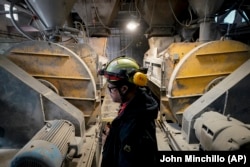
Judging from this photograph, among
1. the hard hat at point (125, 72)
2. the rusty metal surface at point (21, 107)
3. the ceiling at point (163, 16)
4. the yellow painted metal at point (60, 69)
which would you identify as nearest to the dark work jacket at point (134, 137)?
the hard hat at point (125, 72)

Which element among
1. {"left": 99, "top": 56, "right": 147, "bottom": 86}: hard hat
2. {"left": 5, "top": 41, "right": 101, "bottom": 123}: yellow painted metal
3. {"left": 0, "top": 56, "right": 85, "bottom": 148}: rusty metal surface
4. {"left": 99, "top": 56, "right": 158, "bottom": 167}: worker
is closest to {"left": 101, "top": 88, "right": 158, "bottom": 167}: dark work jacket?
{"left": 99, "top": 56, "right": 158, "bottom": 167}: worker

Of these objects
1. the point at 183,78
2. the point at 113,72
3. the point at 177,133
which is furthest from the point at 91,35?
the point at 113,72

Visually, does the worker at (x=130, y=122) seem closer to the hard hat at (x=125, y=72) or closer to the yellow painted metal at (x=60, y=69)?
the hard hat at (x=125, y=72)

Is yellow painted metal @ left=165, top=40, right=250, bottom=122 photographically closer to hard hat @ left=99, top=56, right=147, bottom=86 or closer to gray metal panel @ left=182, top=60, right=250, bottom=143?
gray metal panel @ left=182, top=60, right=250, bottom=143

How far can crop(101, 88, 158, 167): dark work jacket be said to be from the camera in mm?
1204

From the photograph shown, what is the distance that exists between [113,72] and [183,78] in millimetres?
1986

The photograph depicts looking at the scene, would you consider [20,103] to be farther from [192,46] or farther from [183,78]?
[192,46]

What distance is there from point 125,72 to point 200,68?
2.14m

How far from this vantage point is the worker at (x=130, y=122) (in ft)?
3.97

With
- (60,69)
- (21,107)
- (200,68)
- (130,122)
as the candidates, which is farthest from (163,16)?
(130,122)

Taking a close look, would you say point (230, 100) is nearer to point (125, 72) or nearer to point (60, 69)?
point (125, 72)

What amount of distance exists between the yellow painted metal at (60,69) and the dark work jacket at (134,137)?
1853mm

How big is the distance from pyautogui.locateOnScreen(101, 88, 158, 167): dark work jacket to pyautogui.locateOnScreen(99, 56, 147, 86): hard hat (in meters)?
0.12

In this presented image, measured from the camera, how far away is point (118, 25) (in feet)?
28.5
